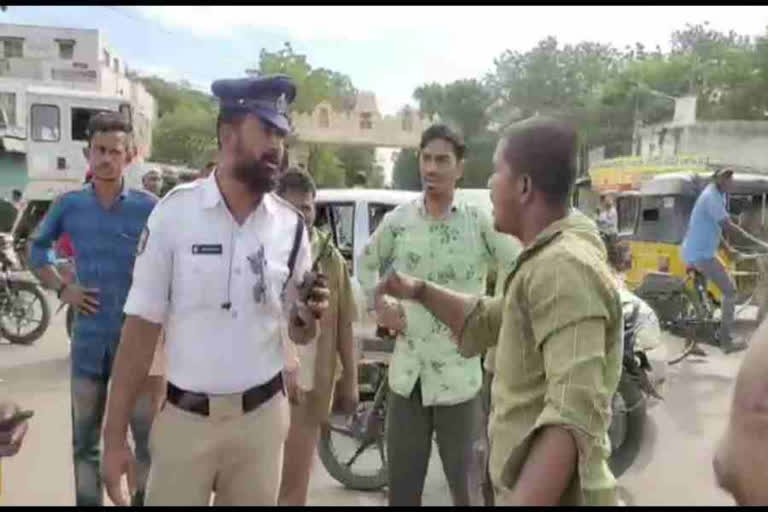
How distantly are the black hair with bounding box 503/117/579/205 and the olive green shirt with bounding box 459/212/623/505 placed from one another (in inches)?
3.2

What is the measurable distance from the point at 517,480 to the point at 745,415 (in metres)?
0.85

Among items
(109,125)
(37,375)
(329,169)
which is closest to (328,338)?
(109,125)

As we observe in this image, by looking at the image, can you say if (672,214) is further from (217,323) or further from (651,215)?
(217,323)

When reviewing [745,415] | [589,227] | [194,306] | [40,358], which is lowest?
[40,358]

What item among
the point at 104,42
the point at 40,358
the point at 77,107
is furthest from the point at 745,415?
the point at 104,42

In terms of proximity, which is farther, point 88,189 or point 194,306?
point 88,189

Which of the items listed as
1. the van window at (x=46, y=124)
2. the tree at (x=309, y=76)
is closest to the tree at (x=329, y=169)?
the tree at (x=309, y=76)

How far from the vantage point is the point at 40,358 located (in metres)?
8.64

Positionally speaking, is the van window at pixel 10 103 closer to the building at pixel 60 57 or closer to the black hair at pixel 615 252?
the building at pixel 60 57

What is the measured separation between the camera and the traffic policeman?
257 cm

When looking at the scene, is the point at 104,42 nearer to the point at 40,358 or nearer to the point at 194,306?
the point at 40,358

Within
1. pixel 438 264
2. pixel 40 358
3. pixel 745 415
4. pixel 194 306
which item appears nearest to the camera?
pixel 745 415

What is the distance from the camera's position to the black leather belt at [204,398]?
259cm

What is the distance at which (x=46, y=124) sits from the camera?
17.6 metres
